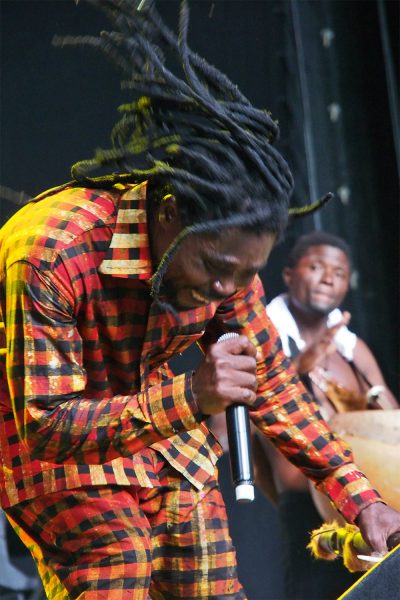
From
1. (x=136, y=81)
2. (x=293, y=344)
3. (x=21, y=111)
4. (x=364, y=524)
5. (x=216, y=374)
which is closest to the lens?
(x=216, y=374)

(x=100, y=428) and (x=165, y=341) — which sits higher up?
(x=165, y=341)

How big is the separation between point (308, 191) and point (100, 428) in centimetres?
248

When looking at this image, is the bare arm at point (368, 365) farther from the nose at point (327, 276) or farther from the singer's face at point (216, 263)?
the singer's face at point (216, 263)

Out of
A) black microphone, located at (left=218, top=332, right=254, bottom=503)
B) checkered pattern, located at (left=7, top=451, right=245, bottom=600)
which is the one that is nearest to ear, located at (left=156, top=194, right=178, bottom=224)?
black microphone, located at (left=218, top=332, right=254, bottom=503)

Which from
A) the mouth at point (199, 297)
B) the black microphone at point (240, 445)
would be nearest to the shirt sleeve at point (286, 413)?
the mouth at point (199, 297)

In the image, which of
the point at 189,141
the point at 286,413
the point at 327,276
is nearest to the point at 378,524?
the point at 286,413

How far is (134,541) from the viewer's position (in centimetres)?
183

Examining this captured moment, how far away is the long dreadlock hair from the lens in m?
1.74

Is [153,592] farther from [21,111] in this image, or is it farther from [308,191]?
[308,191]

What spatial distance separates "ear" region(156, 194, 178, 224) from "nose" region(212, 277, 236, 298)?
0.47ft

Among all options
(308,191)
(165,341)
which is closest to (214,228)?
(165,341)

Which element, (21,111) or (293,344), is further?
(293,344)

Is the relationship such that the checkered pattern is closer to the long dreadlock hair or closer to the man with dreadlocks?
the man with dreadlocks

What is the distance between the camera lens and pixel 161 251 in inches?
72.3
